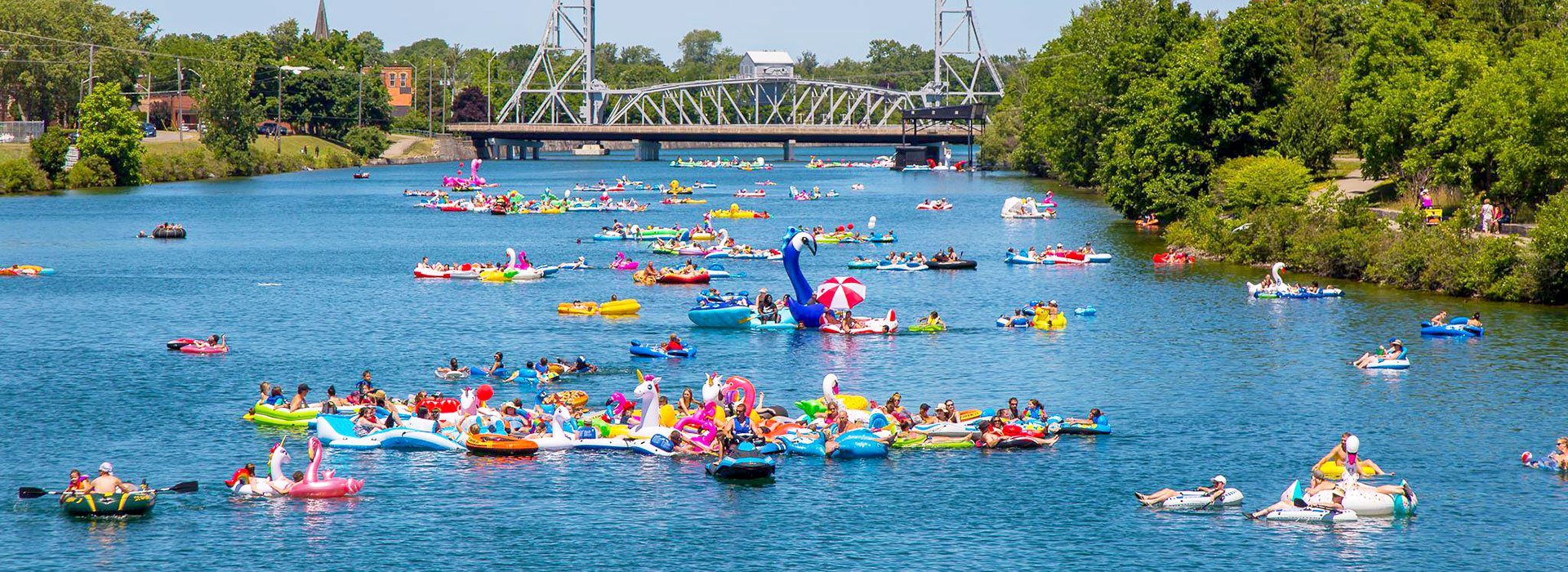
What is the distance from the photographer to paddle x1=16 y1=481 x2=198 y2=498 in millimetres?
38438

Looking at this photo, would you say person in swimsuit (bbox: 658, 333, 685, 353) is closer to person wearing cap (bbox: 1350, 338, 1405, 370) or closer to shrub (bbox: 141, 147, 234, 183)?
person wearing cap (bbox: 1350, 338, 1405, 370)

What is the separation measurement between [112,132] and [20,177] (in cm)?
1206

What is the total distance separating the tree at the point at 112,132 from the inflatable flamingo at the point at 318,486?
12985 cm

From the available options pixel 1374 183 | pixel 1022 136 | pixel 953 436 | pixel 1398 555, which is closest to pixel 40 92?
pixel 1022 136

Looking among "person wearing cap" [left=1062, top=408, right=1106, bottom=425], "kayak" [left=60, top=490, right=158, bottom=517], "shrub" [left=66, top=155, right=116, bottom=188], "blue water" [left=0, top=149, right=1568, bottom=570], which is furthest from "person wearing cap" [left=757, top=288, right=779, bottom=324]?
"shrub" [left=66, top=155, right=116, bottom=188]

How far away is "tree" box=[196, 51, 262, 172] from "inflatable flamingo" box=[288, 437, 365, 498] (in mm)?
156156

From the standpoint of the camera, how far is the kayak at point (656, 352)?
58969 mm

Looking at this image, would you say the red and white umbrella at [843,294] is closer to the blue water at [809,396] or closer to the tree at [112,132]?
the blue water at [809,396]

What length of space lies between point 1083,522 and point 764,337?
28.3 meters

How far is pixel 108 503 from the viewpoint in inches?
1480

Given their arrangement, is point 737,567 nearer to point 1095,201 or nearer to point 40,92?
point 1095,201

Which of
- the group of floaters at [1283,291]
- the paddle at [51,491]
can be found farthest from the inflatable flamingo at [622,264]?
the paddle at [51,491]

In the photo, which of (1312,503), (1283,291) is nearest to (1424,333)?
(1283,291)

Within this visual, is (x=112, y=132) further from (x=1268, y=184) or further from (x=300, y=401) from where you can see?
(x=300, y=401)
